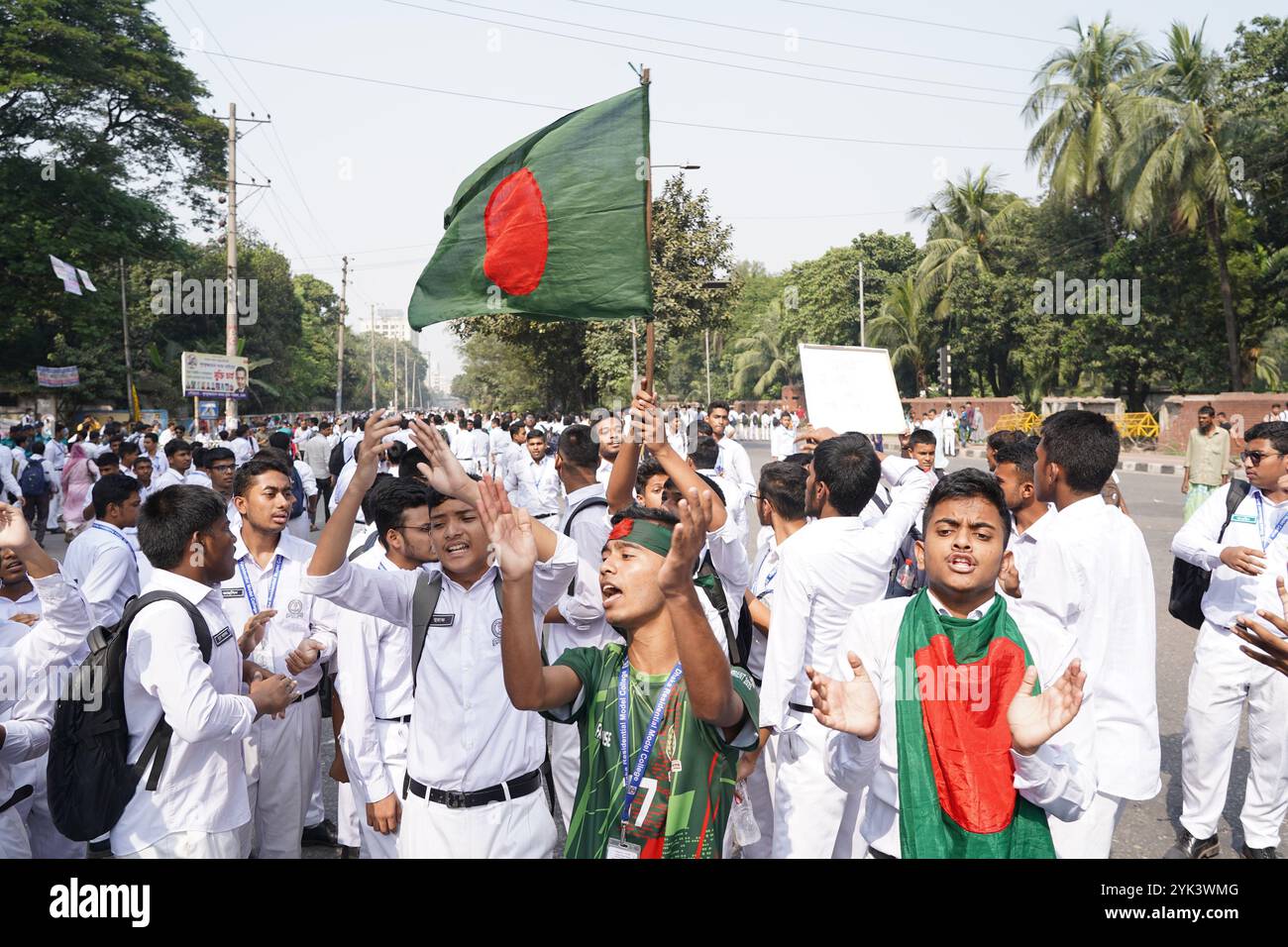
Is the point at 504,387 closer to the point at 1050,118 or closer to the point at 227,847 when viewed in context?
the point at 1050,118

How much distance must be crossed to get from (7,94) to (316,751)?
33.8 metres

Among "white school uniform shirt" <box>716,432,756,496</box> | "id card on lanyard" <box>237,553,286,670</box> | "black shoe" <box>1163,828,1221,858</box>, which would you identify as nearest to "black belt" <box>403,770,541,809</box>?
"id card on lanyard" <box>237,553,286,670</box>

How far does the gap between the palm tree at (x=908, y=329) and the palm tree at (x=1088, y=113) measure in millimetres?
10025

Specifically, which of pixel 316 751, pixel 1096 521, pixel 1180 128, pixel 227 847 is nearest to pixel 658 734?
pixel 227 847

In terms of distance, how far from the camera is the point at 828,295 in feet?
179

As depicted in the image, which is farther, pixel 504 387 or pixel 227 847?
pixel 504 387

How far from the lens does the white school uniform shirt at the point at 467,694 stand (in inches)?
121

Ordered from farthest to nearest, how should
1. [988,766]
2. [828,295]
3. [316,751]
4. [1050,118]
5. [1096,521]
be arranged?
[828,295] < [1050,118] < [316,751] < [1096,521] < [988,766]

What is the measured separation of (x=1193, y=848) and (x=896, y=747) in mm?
2600

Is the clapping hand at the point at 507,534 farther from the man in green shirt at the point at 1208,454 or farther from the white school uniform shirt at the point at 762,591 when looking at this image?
the man in green shirt at the point at 1208,454

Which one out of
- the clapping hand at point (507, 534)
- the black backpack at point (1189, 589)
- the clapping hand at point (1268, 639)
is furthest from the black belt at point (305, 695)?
the black backpack at point (1189, 589)

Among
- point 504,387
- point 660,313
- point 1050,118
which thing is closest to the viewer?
point 660,313

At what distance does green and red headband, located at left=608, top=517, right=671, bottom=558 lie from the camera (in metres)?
2.64

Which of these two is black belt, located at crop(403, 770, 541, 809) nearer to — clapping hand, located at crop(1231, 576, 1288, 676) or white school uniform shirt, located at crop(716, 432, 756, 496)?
clapping hand, located at crop(1231, 576, 1288, 676)
